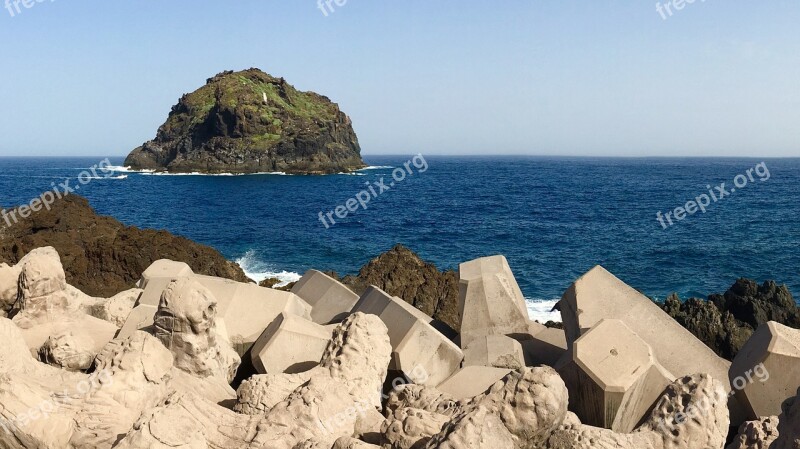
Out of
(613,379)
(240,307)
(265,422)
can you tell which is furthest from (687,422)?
(240,307)

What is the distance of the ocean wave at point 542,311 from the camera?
47.8 feet

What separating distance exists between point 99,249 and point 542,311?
10300 mm

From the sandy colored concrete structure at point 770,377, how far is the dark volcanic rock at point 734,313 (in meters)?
4.23

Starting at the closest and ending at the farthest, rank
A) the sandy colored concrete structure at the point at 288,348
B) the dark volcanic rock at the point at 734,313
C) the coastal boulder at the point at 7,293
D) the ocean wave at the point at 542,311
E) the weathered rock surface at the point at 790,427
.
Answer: the weathered rock surface at the point at 790,427 → the sandy colored concrete structure at the point at 288,348 → the coastal boulder at the point at 7,293 → the dark volcanic rock at the point at 734,313 → the ocean wave at the point at 542,311

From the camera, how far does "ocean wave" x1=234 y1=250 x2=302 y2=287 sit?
19312mm

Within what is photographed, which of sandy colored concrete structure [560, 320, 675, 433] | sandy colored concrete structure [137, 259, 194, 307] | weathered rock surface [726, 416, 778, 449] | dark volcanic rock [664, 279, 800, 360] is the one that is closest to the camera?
weathered rock surface [726, 416, 778, 449]

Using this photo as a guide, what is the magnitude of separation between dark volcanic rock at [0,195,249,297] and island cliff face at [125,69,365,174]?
194ft

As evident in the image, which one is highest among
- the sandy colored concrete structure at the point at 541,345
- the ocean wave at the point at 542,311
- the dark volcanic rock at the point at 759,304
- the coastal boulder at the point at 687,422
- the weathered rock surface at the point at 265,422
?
the weathered rock surface at the point at 265,422

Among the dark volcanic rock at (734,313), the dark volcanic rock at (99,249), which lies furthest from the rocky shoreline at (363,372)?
the dark volcanic rock at (99,249)

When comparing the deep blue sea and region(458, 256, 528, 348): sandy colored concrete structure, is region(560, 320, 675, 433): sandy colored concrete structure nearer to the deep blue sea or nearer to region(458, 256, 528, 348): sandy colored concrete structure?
region(458, 256, 528, 348): sandy colored concrete structure

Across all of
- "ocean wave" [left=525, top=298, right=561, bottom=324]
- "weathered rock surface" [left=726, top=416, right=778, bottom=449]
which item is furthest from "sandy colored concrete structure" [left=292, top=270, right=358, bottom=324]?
"ocean wave" [left=525, top=298, right=561, bottom=324]

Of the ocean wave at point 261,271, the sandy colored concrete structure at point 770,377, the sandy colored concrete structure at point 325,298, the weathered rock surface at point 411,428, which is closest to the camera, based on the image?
the weathered rock surface at point 411,428

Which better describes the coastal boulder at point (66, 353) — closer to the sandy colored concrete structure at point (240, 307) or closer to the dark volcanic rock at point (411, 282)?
the sandy colored concrete structure at point (240, 307)

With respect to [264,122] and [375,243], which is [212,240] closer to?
[375,243]
